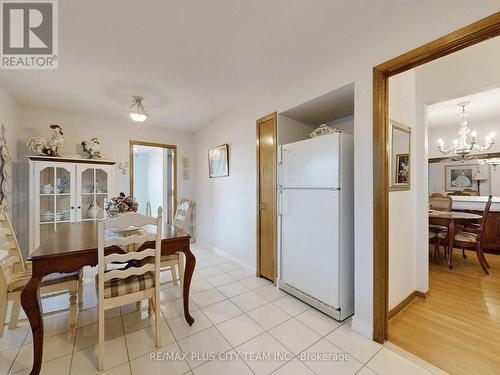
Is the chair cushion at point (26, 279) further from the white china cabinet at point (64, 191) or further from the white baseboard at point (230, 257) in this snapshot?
the white baseboard at point (230, 257)

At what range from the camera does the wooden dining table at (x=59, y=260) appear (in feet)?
4.23

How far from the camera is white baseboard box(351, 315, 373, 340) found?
1634mm

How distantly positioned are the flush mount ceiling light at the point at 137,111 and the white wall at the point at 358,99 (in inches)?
50.3

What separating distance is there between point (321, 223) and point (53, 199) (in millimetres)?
3677

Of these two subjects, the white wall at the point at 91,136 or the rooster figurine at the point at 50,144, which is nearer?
the rooster figurine at the point at 50,144

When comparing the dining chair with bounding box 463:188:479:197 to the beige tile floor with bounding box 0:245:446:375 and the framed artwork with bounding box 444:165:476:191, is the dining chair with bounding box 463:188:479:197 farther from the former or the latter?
the beige tile floor with bounding box 0:245:446:375

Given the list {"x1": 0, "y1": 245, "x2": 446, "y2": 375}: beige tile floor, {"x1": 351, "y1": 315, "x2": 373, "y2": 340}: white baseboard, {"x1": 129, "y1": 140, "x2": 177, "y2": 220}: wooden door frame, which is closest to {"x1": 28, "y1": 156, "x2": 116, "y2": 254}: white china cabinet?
{"x1": 129, "y1": 140, "x2": 177, "y2": 220}: wooden door frame

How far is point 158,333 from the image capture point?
1542mm

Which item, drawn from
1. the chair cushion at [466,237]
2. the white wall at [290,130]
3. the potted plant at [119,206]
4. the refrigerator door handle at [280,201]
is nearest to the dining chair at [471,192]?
the chair cushion at [466,237]

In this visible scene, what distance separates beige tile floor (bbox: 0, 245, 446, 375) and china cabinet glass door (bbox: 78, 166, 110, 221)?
1.37 metres

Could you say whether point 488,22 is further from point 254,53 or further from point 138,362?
point 138,362

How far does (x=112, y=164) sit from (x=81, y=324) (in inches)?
94.4

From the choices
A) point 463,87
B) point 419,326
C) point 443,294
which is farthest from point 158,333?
point 463,87

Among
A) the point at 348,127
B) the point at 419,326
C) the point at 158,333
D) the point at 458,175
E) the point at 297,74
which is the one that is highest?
the point at 297,74
